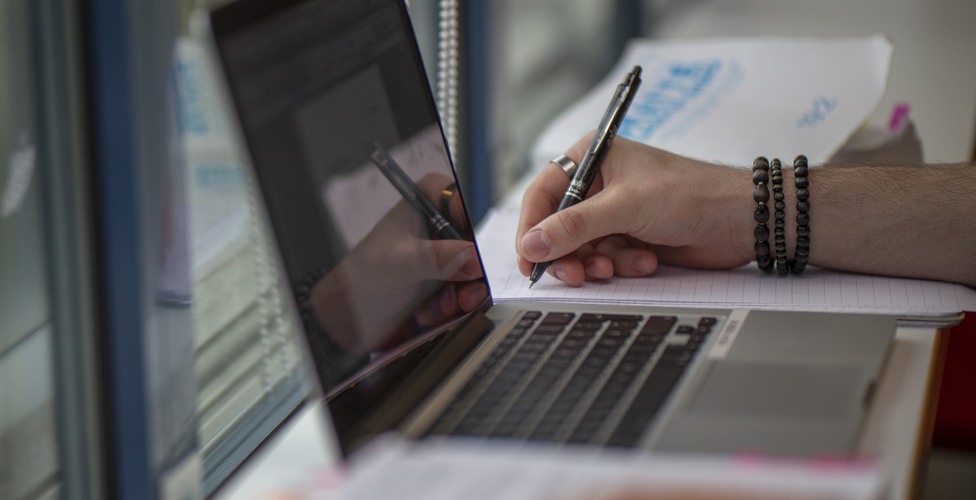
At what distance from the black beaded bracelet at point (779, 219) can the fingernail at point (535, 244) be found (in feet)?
0.60

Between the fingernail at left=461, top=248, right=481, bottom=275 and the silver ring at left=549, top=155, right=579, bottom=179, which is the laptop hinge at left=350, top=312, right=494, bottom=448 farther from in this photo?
the silver ring at left=549, top=155, right=579, bottom=179

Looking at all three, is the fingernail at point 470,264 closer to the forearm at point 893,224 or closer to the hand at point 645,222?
the hand at point 645,222

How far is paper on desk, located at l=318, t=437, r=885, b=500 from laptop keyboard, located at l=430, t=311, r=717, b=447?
81 mm

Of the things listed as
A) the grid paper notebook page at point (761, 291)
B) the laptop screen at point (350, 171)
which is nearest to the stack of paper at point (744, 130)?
the grid paper notebook page at point (761, 291)

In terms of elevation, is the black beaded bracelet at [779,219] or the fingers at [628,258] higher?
the black beaded bracelet at [779,219]

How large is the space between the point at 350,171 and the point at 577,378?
0.60 feet

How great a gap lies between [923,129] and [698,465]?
2155mm

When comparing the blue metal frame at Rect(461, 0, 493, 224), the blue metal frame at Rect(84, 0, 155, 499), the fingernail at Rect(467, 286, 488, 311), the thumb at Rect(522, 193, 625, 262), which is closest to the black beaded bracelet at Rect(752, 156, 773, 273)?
the thumb at Rect(522, 193, 625, 262)

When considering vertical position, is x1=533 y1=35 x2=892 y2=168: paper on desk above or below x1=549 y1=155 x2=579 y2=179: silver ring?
below

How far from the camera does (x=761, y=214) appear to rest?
0.86 meters

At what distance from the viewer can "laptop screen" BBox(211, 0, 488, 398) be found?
0.57m

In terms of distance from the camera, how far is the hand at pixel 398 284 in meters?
0.61

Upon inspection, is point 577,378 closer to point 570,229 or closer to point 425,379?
point 425,379

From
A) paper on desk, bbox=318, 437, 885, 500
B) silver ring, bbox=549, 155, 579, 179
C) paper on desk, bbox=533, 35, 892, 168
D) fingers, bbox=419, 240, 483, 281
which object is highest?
paper on desk, bbox=318, 437, 885, 500
